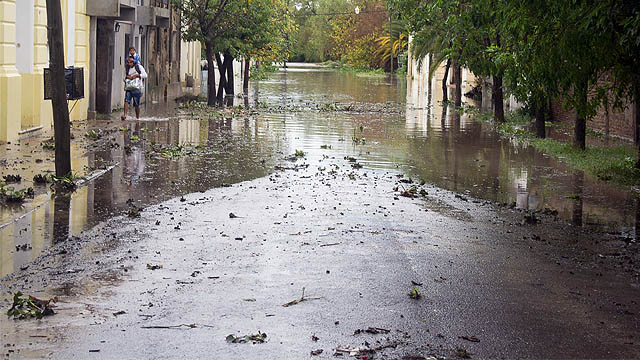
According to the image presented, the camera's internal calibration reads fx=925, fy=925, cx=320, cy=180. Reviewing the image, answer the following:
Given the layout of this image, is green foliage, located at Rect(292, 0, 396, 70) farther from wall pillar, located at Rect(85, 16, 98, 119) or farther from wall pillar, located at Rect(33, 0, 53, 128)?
wall pillar, located at Rect(33, 0, 53, 128)

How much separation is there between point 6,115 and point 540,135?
11671 millimetres

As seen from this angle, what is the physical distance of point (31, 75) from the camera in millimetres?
18406

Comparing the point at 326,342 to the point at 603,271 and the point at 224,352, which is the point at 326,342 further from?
the point at 603,271

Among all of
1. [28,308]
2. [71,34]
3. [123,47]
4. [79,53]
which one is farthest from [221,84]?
[28,308]

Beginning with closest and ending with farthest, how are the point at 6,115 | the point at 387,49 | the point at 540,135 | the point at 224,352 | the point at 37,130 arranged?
the point at 224,352
the point at 6,115
the point at 37,130
the point at 540,135
the point at 387,49

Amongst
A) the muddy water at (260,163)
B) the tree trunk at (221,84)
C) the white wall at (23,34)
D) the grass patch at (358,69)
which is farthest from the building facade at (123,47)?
the grass patch at (358,69)

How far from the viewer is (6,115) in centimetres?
1625

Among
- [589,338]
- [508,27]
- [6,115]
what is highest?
[508,27]

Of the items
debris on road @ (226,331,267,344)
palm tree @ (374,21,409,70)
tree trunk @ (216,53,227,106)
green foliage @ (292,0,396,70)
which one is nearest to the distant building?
tree trunk @ (216,53,227,106)

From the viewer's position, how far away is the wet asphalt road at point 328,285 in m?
5.95

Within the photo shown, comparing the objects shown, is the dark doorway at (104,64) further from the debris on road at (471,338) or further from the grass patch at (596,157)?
the debris on road at (471,338)

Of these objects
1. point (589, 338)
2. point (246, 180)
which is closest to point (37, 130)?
point (246, 180)

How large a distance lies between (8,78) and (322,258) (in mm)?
9806

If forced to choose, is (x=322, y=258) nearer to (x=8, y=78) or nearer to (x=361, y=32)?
(x=8, y=78)
